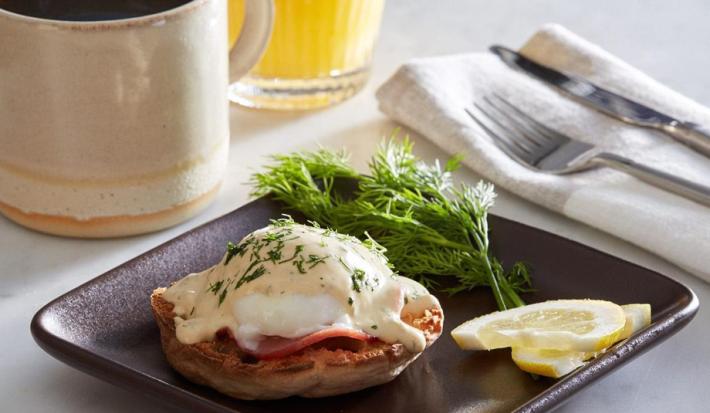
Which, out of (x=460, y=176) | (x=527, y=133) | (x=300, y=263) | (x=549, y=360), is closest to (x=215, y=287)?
(x=300, y=263)

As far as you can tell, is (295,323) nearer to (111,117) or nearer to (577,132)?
(111,117)

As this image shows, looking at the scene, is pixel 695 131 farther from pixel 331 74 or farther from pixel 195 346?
pixel 195 346

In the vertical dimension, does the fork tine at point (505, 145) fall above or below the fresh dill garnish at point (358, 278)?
below

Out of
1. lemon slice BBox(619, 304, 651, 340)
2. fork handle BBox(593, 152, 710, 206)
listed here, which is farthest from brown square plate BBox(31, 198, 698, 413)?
fork handle BBox(593, 152, 710, 206)

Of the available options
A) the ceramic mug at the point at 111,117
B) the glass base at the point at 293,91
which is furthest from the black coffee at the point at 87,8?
the glass base at the point at 293,91

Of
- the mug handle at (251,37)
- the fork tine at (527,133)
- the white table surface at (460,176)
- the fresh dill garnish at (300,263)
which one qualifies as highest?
the mug handle at (251,37)

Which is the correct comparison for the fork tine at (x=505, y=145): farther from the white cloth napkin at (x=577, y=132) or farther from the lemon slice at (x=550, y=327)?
the lemon slice at (x=550, y=327)
